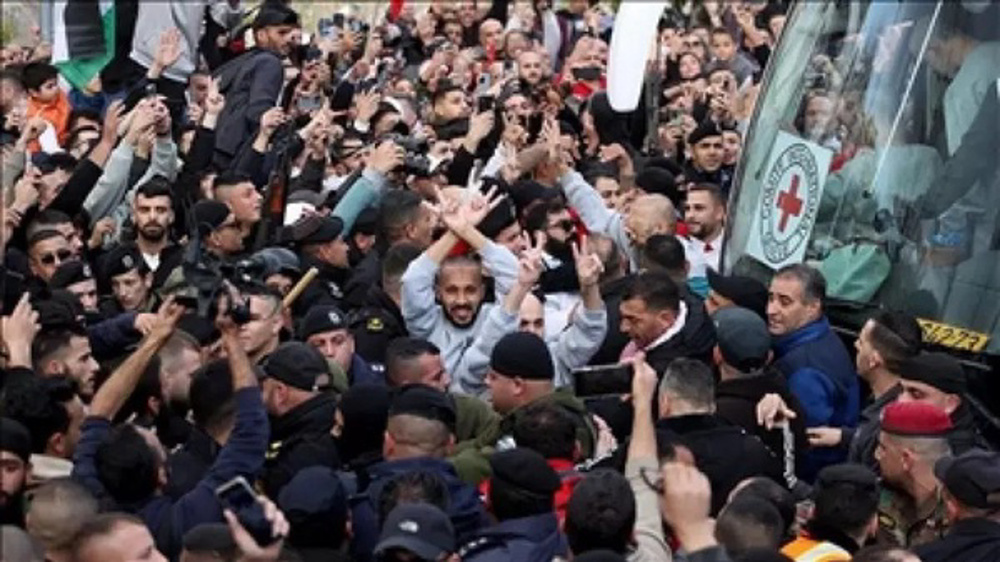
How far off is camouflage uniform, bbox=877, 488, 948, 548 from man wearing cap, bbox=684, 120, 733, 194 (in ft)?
19.8

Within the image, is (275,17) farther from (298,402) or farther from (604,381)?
(298,402)

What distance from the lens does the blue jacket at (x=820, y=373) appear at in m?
10.0

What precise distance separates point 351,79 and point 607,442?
8.30 meters

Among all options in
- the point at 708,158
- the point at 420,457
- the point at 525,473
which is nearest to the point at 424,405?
the point at 420,457

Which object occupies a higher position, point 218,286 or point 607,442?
point 218,286

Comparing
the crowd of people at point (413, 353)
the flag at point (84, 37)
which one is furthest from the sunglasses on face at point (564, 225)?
the flag at point (84, 37)

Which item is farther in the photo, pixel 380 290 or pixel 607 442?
pixel 380 290

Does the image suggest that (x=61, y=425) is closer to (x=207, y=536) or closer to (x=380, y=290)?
(x=207, y=536)

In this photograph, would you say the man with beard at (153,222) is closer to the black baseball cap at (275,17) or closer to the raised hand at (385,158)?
the raised hand at (385,158)

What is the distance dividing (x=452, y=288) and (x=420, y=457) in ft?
8.50

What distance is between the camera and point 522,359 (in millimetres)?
9094

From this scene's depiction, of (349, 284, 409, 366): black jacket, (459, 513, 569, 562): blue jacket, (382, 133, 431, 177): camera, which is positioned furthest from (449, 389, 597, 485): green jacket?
(382, 133, 431, 177): camera

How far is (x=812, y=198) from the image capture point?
11.7 m

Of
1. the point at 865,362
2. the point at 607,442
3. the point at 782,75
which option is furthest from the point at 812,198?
the point at 607,442
